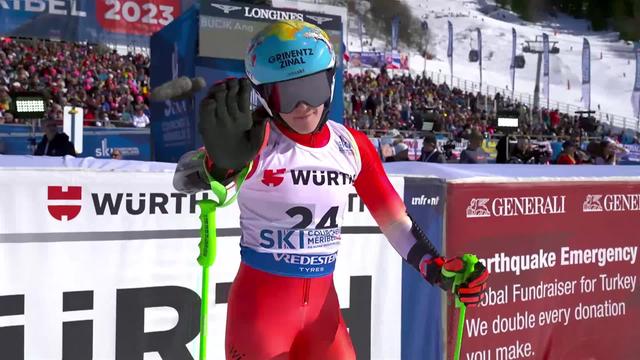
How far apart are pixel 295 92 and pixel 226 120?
0.49 metres

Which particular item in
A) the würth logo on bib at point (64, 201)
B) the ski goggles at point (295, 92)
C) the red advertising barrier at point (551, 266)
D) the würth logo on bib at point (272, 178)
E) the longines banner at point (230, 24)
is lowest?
the red advertising barrier at point (551, 266)

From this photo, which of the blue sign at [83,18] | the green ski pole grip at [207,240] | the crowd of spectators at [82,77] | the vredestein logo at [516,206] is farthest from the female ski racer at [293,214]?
the crowd of spectators at [82,77]

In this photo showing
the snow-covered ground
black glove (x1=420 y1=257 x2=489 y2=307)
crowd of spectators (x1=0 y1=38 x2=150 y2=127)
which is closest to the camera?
black glove (x1=420 y1=257 x2=489 y2=307)

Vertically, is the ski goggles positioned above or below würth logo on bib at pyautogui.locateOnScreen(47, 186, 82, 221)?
above

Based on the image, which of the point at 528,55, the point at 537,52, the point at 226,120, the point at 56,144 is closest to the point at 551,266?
the point at 226,120

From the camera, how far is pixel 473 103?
36281 mm

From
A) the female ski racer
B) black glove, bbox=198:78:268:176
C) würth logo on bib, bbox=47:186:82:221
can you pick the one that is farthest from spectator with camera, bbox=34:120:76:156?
black glove, bbox=198:78:268:176

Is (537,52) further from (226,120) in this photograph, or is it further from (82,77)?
(226,120)

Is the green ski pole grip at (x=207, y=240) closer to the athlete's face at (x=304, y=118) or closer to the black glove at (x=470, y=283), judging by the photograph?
the athlete's face at (x=304, y=118)

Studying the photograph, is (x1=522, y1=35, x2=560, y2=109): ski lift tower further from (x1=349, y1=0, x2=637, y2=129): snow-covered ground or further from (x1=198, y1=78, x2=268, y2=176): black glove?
(x1=198, y1=78, x2=268, y2=176): black glove

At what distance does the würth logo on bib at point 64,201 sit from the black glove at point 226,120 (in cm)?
117

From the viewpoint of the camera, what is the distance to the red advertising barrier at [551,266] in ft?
12.7

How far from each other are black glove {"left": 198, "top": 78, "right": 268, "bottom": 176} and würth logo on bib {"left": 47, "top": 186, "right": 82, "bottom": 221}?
1.17 metres

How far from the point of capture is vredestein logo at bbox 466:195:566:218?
Answer: 3.87 metres
